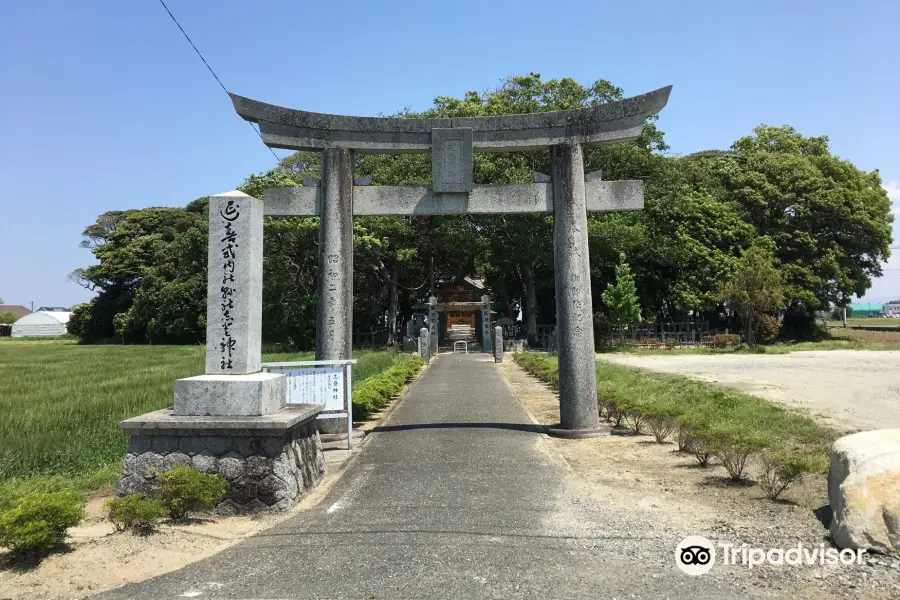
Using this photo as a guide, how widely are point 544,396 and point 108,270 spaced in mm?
43472

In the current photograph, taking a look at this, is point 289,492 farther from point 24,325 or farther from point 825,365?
point 24,325

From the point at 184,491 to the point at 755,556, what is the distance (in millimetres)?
4550

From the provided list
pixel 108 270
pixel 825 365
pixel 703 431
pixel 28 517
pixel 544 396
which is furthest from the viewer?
pixel 108 270

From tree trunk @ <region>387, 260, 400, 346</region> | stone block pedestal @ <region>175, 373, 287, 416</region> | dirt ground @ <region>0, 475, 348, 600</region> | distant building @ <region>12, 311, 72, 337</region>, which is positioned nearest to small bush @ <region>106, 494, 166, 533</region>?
dirt ground @ <region>0, 475, 348, 600</region>

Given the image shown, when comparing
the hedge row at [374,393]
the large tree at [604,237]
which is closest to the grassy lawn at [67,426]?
the hedge row at [374,393]

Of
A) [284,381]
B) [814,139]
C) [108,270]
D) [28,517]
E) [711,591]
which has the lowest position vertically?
[711,591]

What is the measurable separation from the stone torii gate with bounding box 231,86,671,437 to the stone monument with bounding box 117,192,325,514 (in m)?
2.57

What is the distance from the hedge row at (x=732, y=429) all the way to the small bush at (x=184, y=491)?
512cm

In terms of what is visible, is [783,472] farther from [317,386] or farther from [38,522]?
[38,522]

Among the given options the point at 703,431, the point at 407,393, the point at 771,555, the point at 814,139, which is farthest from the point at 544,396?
the point at 814,139

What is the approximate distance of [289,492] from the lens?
551 cm

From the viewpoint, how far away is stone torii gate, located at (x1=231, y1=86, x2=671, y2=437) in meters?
8.81

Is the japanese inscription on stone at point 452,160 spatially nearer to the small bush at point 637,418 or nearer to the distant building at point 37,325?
the small bush at point 637,418

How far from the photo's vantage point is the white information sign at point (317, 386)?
25.8 ft
